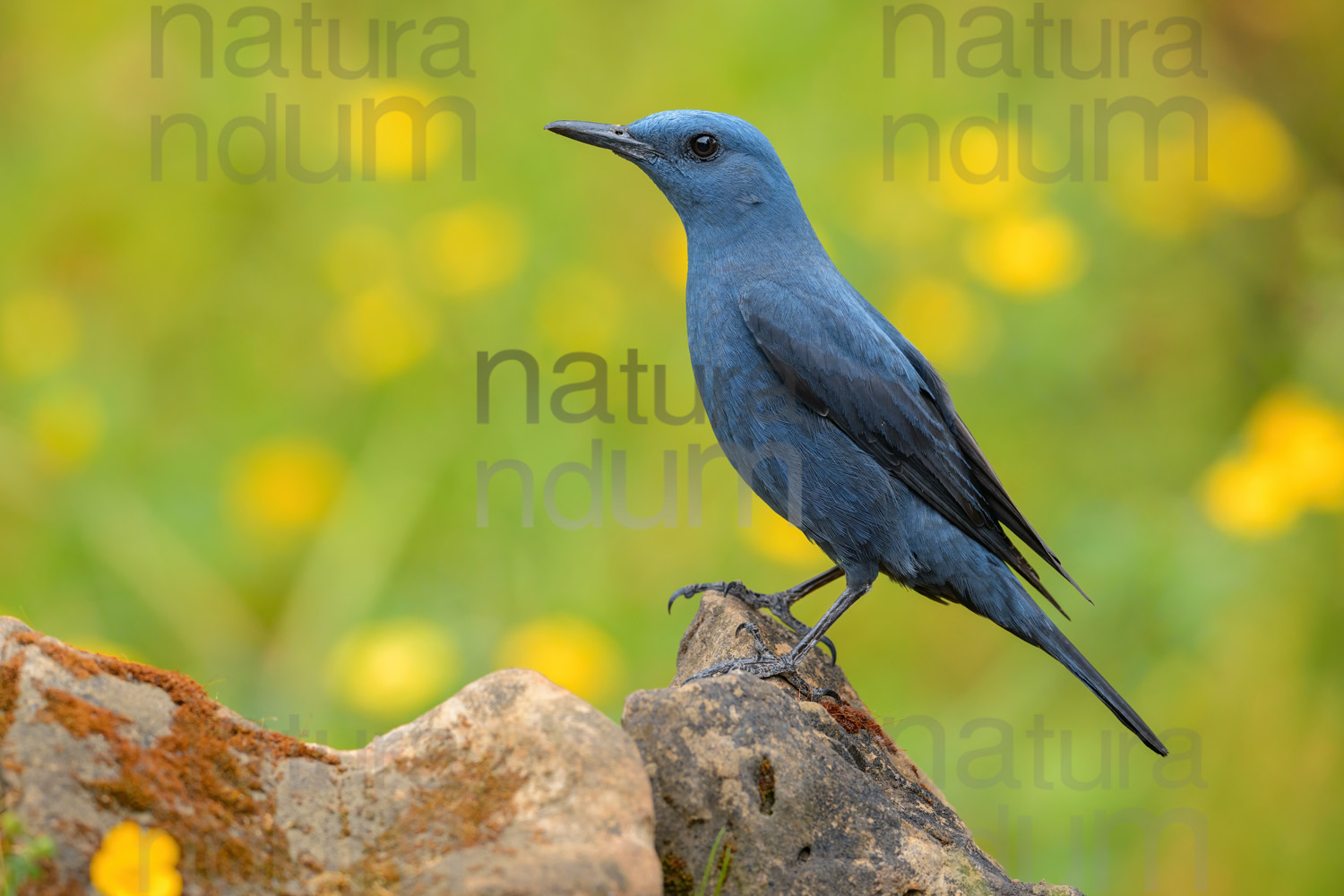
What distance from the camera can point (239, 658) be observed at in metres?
5.41

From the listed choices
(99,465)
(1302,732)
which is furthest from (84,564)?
(1302,732)

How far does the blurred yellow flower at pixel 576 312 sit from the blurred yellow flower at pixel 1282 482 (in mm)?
3156

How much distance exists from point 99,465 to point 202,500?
1.69ft

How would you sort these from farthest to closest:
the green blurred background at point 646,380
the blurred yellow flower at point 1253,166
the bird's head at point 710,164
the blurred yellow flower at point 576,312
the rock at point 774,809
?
the blurred yellow flower at point 1253,166, the blurred yellow flower at point 576,312, the green blurred background at point 646,380, the bird's head at point 710,164, the rock at point 774,809

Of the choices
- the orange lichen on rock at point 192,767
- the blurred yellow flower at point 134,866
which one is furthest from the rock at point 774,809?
the blurred yellow flower at point 134,866

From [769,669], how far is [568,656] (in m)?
1.48

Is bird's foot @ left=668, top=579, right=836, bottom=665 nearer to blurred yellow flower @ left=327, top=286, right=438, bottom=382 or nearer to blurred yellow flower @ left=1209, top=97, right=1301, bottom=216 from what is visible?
blurred yellow flower @ left=327, top=286, right=438, bottom=382

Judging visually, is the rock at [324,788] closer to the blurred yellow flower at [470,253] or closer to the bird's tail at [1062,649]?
the bird's tail at [1062,649]

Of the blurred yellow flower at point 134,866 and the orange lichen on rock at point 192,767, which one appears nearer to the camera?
the blurred yellow flower at point 134,866

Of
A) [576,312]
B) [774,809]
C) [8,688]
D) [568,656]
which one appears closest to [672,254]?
[576,312]

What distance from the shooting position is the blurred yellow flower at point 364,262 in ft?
21.7

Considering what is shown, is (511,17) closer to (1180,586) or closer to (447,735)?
(1180,586)

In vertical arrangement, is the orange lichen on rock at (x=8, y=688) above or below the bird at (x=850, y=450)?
below

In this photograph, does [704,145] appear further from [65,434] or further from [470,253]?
[65,434]
